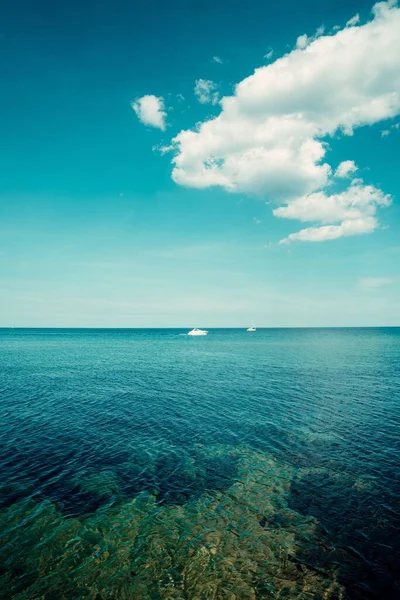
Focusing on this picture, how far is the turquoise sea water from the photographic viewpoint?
1420cm

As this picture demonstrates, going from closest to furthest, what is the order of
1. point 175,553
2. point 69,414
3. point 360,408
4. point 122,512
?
1. point 175,553
2. point 122,512
3. point 69,414
4. point 360,408

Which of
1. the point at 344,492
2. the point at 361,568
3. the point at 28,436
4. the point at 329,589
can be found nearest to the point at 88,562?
the point at 329,589

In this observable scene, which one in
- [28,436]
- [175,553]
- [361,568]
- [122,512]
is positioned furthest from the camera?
[28,436]

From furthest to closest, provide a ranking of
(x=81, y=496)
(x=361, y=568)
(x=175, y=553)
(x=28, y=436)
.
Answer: (x=28, y=436), (x=81, y=496), (x=175, y=553), (x=361, y=568)

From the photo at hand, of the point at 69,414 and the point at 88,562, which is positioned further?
the point at 69,414

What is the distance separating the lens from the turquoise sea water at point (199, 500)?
14195 millimetres

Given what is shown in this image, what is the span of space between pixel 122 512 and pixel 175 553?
4835 millimetres

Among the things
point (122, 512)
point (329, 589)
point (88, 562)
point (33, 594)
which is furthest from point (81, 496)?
point (329, 589)

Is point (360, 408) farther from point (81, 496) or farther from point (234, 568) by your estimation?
point (81, 496)

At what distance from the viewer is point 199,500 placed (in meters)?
20.2

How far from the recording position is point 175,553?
15.7 meters

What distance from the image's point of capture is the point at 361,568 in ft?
48.4

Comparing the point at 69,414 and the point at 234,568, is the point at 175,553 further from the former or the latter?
the point at 69,414

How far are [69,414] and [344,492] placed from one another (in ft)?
103
